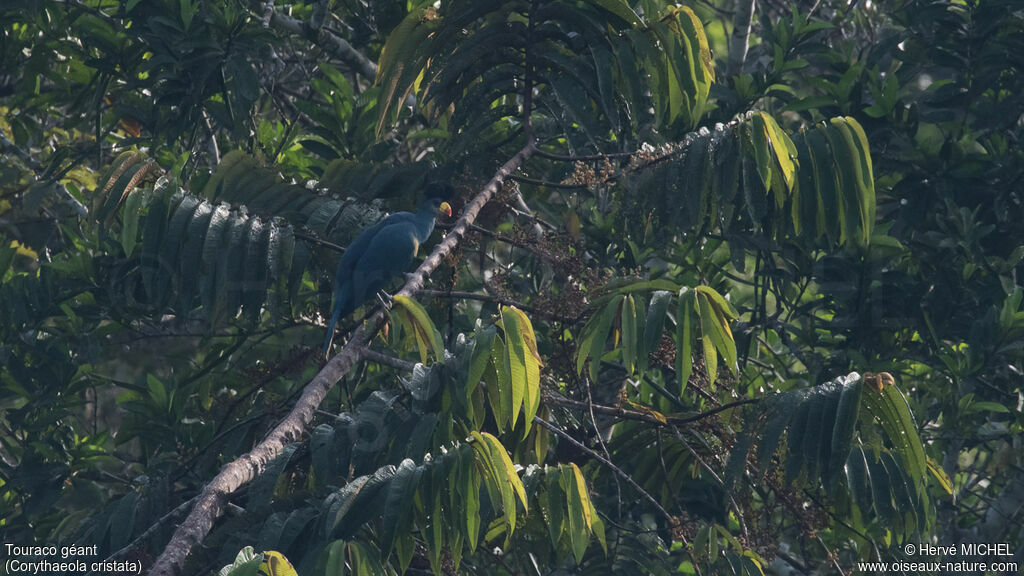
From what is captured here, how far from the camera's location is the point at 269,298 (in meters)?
3.53

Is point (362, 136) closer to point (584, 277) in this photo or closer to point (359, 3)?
point (359, 3)

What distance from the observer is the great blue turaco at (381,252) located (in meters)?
4.27

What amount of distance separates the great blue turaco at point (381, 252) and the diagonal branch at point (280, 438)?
0.71m

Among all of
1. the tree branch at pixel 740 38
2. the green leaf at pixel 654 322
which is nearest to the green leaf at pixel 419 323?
the green leaf at pixel 654 322

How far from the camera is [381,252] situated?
444 cm

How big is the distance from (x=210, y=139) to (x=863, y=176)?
3580mm

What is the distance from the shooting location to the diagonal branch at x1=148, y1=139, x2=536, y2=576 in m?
2.19

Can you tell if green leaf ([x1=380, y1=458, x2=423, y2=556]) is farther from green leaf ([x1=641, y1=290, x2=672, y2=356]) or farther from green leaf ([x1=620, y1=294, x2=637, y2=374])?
green leaf ([x1=641, y1=290, x2=672, y2=356])

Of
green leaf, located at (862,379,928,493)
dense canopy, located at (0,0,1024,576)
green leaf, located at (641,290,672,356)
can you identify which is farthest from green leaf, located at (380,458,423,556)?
green leaf, located at (862,379,928,493)

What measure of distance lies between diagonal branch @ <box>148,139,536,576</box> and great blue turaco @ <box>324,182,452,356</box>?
0.71 meters

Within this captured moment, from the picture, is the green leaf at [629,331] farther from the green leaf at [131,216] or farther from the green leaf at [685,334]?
the green leaf at [131,216]

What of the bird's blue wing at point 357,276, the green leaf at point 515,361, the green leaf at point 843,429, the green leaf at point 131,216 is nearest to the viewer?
the green leaf at point 515,361

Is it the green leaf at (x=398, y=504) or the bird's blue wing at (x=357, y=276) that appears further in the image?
the bird's blue wing at (x=357, y=276)

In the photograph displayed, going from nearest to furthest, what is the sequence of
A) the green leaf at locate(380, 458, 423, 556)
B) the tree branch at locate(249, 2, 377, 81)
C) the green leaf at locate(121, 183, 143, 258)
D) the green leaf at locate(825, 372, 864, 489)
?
the green leaf at locate(380, 458, 423, 556), the green leaf at locate(825, 372, 864, 489), the green leaf at locate(121, 183, 143, 258), the tree branch at locate(249, 2, 377, 81)
